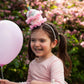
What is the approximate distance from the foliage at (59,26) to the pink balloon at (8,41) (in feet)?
1.78

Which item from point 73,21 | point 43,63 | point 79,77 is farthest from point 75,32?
point 43,63

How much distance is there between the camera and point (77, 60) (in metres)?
3.93

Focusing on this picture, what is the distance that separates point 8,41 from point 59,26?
100 inches

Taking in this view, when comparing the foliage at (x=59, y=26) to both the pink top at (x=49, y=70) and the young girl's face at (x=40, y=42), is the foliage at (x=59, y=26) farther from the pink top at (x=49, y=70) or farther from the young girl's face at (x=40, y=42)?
the pink top at (x=49, y=70)

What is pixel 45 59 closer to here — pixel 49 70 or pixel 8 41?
pixel 49 70

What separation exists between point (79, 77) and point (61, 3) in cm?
278

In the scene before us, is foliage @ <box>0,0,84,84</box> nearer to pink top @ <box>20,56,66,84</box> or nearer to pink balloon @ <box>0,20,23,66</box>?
pink balloon @ <box>0,20,23,66</box>

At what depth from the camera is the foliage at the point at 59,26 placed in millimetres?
3467

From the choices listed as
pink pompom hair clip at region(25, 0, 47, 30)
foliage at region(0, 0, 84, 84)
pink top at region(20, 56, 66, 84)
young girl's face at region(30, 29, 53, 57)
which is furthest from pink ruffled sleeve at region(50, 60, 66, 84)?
foliage at region(0, 0, 84, 84)

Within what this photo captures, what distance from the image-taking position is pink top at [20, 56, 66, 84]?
6.54ft

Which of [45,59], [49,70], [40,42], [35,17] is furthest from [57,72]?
[35,17]

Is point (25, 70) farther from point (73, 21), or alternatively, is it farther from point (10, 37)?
point (73, 21)

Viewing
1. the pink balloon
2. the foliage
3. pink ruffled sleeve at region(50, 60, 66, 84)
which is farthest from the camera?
the foliage

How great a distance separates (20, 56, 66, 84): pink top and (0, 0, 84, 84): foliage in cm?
81
